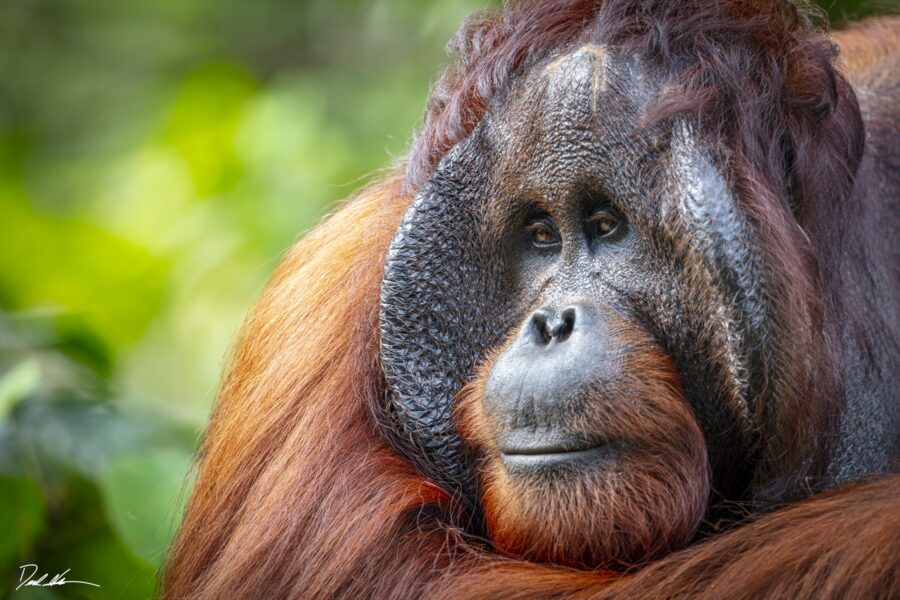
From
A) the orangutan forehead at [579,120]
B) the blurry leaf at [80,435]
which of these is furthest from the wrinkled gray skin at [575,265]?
the blurry leaf at [80,435]

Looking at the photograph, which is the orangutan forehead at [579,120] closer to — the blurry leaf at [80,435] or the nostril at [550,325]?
the nostril at [550,325]

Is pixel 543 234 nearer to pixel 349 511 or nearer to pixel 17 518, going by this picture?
pixel 349 511

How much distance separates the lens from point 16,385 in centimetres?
283

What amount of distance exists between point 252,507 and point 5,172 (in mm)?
3926

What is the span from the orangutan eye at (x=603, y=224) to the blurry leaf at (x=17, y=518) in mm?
1652

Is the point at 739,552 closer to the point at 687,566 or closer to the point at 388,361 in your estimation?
the point at 687,566

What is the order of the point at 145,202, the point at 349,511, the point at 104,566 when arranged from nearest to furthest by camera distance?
the point at 349,511 → the point at 104,566 → the point at 145,202

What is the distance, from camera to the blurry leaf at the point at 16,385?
9.16 feet

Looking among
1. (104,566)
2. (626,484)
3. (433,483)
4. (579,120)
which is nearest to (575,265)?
(579,120)

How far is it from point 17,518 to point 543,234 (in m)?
1.56

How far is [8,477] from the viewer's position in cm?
292

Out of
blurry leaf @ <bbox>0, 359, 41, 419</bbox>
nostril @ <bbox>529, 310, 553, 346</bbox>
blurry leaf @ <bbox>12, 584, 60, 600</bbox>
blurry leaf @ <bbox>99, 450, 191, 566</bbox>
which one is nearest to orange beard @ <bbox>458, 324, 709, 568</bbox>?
nostril @ <bbox>529, 310, 553, 346</bbox>

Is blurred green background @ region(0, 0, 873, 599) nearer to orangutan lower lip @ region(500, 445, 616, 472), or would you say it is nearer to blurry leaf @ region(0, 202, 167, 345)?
blurry leaf @ region(0, 202, 167, 345)

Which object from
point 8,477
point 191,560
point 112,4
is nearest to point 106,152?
point 112,4
